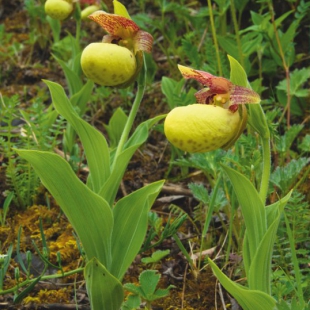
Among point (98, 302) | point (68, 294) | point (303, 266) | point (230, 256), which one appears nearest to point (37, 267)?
point (68, 294)

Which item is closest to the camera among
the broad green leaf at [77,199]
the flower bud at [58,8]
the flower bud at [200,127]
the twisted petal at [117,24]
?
the flower bud at [200,127]

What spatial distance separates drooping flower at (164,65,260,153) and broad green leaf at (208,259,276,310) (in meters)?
0.26

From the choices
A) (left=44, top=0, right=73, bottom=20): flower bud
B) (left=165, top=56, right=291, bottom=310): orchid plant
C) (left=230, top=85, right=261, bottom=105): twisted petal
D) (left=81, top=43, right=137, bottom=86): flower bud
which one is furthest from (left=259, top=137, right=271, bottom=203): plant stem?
(left=44, top=0, right=73, bottom=20): flower bud

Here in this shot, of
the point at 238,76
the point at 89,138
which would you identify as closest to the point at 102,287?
the point at 89,138

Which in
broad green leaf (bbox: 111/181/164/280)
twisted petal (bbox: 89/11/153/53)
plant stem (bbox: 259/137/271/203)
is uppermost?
twisted petal (bbox: 89/11/153/53)

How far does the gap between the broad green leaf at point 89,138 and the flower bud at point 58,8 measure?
100cm

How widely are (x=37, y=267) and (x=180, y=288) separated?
1.56 ft

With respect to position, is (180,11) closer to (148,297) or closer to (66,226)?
(66,226)

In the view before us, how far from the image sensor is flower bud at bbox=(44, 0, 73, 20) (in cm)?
238

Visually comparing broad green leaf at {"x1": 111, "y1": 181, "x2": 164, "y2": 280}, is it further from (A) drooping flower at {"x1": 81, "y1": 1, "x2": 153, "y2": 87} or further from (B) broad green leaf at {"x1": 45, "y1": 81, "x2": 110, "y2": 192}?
(A) drooping flower at {"x1": 81, "y1": 1, "x2": 153, "y2": 87}

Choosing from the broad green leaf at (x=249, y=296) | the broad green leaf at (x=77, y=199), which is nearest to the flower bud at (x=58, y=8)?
the broad green leaf at (x=77, y=199)

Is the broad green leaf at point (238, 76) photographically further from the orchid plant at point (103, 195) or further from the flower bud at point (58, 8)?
the flower bud at point (58, 8)

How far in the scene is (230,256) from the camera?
165cm

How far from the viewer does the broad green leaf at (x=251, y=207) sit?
3.96ft
